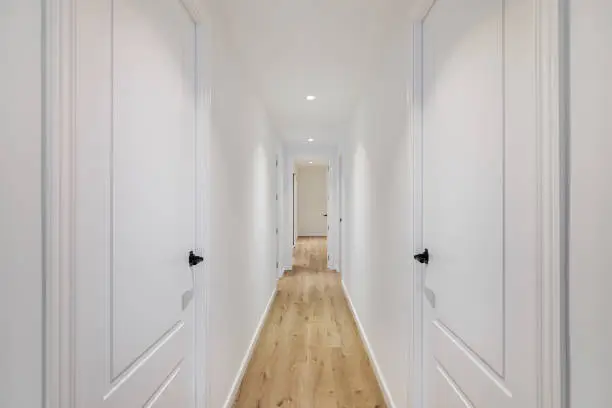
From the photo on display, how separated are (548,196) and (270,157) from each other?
13.1 ft

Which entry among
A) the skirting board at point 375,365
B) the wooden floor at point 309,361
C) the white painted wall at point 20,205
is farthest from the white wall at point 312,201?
the white painted wall at point 20,205

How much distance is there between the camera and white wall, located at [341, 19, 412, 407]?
1845 mm

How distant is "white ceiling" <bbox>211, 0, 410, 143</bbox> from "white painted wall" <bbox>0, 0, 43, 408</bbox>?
1446 mm

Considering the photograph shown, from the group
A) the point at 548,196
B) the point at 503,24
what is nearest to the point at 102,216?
the point at 548,196

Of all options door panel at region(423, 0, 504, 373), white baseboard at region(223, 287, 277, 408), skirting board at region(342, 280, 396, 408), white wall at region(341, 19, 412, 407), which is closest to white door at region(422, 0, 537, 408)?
door panel at region(423, 0, 504, 373)

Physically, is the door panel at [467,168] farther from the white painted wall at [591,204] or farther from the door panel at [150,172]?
the door panel at [150,172]

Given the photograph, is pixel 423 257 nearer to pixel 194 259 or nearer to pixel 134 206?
pixel 194 259

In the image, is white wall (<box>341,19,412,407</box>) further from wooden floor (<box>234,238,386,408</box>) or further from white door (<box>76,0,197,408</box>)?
white door (<box>76,0,197,408</box>)

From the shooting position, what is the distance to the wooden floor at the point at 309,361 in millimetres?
2375

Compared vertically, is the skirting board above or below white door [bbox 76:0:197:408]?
below

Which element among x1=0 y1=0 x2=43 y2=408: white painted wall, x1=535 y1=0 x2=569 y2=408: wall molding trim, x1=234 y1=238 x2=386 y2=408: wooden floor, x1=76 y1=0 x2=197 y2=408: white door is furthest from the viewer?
x1=234 y1=238 x2=386 y2=408: wooden floor

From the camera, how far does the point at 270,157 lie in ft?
15.0

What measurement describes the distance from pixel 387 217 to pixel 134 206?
1654 mm

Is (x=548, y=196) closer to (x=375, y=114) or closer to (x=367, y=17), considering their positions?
(x=367, y=17)
